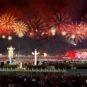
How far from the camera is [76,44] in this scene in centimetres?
3244

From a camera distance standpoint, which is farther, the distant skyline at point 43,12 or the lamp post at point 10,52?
the distant skyline at point 43,12

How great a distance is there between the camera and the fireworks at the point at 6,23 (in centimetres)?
3231

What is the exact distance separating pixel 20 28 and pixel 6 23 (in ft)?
4.18

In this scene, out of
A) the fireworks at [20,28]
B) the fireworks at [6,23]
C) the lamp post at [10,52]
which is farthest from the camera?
the fireworks at [6,23]

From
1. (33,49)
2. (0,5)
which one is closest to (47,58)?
(33,49)

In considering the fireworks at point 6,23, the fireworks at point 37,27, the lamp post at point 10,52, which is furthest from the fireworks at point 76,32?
the lamp post at point 10,52

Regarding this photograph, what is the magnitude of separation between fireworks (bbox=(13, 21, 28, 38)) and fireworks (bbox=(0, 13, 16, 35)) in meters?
0.36

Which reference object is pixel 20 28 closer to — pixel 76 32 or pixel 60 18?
pixel 60 18

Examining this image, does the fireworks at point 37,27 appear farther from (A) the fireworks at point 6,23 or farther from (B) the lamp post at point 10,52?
(B) the lamp post at point 10,52

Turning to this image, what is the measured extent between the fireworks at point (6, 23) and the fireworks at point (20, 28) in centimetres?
36

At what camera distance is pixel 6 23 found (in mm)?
32781

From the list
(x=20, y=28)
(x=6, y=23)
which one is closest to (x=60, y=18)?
(x=20, y=28)

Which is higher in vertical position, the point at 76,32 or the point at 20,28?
the point at 20,28

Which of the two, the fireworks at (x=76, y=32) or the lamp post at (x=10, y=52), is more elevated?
the fireworks at (x=76, y=32)
